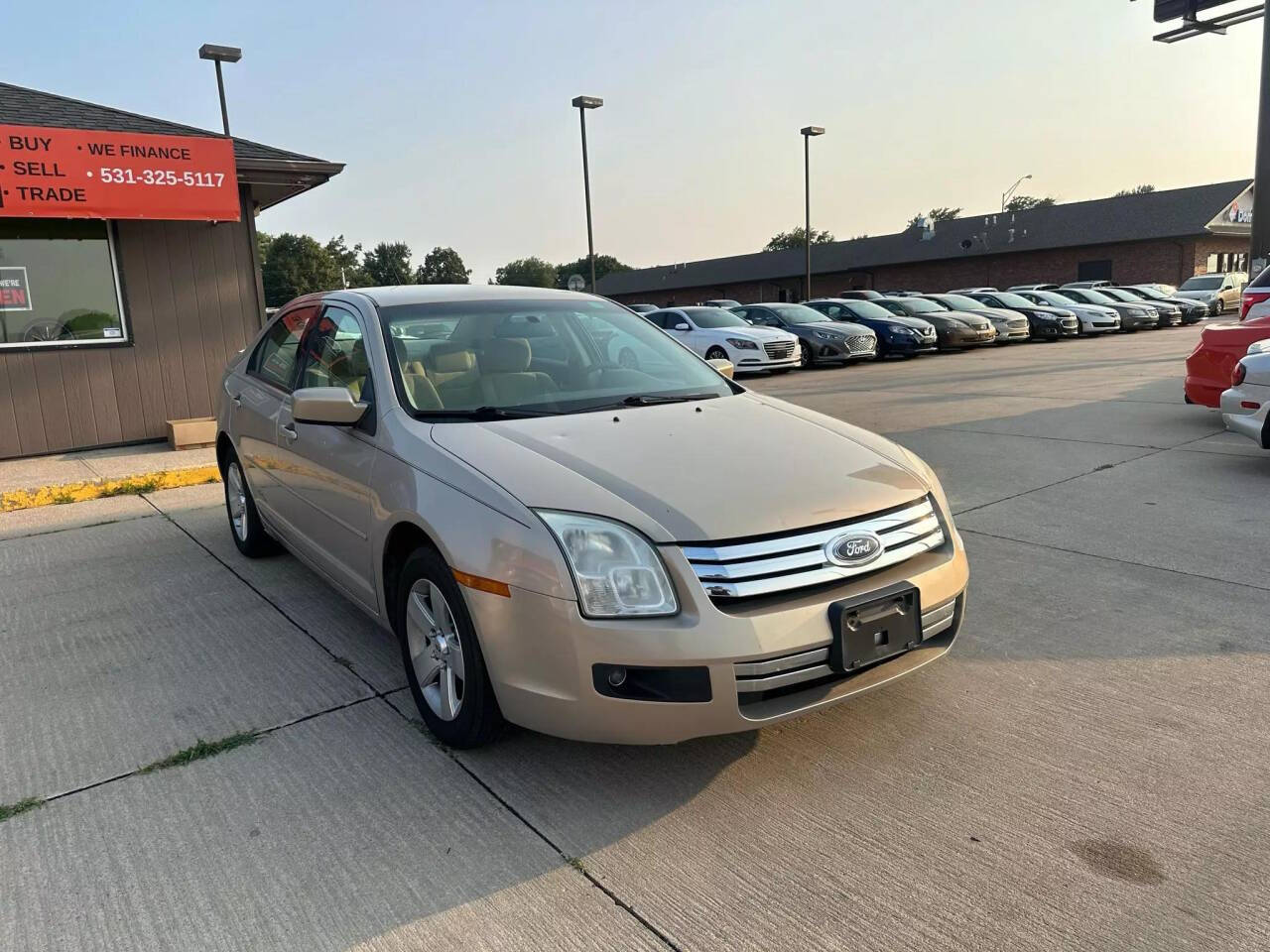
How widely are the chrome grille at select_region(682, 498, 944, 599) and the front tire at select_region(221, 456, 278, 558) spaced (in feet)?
11.5

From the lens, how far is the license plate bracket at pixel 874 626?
260cm

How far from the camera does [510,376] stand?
371 cm

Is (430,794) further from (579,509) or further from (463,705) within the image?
(579,509)

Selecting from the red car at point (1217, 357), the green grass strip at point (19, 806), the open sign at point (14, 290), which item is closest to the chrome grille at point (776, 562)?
the green grass strip at point (19, 806)

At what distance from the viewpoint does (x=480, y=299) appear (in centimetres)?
417

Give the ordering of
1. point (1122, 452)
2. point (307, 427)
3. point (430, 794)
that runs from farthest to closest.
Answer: point (1122, 452), point (307, 427), point (430, 794)

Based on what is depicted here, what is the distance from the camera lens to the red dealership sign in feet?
26.4

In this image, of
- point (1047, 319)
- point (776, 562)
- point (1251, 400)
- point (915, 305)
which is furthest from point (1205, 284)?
point (776, 562)

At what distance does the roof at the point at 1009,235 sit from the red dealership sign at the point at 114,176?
137 feet

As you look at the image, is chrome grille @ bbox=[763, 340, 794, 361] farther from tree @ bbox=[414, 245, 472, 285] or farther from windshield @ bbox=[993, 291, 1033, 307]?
tree @ bbox=[414, 245, 472, 285]

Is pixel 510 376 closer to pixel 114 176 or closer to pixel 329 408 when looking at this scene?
pixel 329 408

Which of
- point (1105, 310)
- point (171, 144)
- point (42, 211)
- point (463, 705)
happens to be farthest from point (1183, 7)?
point (463, 705)

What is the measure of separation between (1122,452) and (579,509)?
277 inches

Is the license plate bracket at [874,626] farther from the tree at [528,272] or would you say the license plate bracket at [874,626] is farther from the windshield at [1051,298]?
the tree at [528,272]
